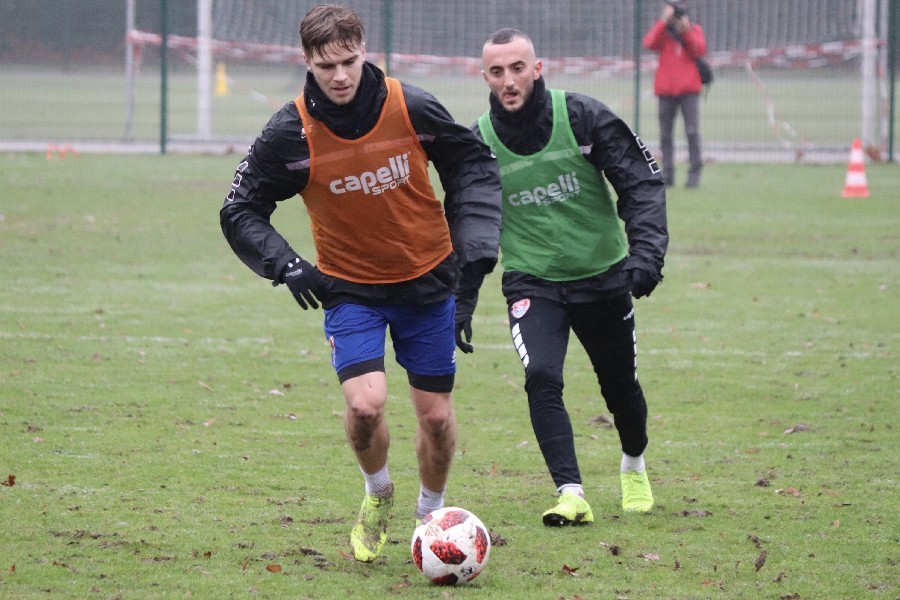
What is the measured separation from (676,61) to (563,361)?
517 inches

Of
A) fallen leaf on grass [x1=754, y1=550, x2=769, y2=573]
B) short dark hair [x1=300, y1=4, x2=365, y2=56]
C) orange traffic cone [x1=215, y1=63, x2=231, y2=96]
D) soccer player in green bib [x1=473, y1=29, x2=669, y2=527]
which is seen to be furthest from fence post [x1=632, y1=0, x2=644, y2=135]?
short dark hair [x1=300, y1=4, x2=365, y2=56]

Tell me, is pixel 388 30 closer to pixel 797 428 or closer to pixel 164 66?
pixel 164 66

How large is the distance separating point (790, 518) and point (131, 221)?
36.0 feet

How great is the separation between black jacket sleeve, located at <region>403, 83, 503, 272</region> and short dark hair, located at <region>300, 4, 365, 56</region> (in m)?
0.32

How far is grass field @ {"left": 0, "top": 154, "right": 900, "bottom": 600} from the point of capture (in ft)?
16.3

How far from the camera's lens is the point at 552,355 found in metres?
5.77

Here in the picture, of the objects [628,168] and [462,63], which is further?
[462,63]

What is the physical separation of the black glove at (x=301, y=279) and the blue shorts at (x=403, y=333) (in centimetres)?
21

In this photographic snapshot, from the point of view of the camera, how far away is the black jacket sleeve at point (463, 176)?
5121mm

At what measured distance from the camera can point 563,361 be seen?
5938mm

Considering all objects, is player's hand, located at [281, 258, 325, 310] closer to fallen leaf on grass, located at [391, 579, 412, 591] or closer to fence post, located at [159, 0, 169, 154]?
fallen leaf on grass, located at [391, 579, 412, 591]

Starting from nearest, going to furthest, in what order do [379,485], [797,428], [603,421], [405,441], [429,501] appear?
[379,485], [429,501], [405,441], [797,428], [603,421]

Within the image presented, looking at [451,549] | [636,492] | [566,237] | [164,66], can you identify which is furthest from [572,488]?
[164,66]

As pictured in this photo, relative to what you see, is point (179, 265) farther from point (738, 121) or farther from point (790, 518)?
point (738, 121)
